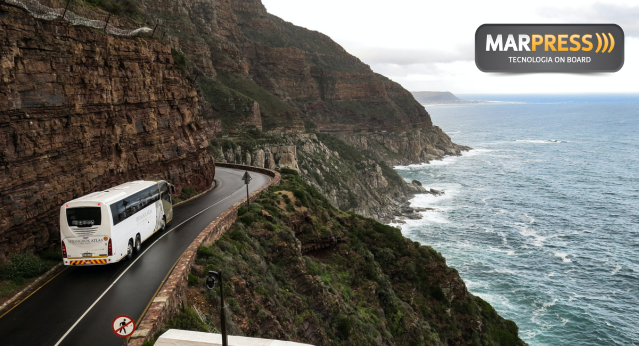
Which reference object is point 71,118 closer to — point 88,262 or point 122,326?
point 88,262

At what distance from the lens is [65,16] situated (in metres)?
19.2

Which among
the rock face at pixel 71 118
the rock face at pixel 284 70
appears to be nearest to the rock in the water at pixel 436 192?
the rock face at pixel 284 70

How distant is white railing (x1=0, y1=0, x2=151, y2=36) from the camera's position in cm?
1677

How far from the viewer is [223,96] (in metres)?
71.6

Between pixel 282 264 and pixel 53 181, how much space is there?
429 inches

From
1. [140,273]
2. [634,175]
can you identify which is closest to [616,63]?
[140,273]

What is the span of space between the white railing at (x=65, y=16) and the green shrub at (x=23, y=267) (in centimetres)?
965

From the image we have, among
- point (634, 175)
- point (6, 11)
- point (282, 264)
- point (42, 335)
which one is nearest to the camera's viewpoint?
point (42, 335)

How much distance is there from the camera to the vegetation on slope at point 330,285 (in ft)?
53.8

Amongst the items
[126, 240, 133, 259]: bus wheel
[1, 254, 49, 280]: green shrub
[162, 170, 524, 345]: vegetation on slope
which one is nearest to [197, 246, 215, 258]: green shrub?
[162, 170, 524, 345]: vegetation on slope

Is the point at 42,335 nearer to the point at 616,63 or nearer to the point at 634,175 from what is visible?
the point at 616,63

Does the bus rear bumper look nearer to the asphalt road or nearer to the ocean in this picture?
the asphalt road

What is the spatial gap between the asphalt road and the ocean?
2923cm

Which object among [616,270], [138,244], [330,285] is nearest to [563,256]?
[616,270]
